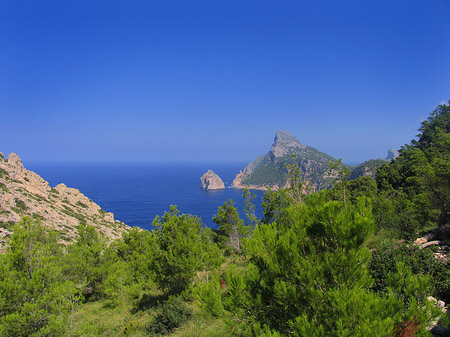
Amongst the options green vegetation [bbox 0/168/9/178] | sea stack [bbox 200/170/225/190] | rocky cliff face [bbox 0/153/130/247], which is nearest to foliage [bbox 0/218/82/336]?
rocky cliff face [bbox 0/153/130/247]

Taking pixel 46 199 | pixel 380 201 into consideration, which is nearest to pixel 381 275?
pixel 380 201

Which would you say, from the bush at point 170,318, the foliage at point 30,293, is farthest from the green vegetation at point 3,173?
the bush at point 170,318

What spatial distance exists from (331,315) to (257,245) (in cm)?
177

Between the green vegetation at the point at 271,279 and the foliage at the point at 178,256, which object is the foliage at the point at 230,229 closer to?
the green vegetation at the point at 271,279

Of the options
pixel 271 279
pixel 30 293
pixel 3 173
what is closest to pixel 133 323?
pixel 30 293

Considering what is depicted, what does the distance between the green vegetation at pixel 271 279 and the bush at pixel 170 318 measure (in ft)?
0.15

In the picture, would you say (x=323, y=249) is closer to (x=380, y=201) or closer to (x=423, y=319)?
(x=423, y=319)

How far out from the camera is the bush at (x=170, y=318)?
35.0ft

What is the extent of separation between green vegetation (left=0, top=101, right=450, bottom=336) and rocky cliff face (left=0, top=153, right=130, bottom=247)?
28.6 m

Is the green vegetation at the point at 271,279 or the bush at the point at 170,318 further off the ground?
the green vegetation at the point at 271,279

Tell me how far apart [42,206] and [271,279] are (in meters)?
57.4

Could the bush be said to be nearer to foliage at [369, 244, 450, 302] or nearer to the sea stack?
foliage at [369, 244, 450, 302]

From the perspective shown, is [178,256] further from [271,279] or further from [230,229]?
[230,229]

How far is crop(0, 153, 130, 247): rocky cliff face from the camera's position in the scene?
41737mm
